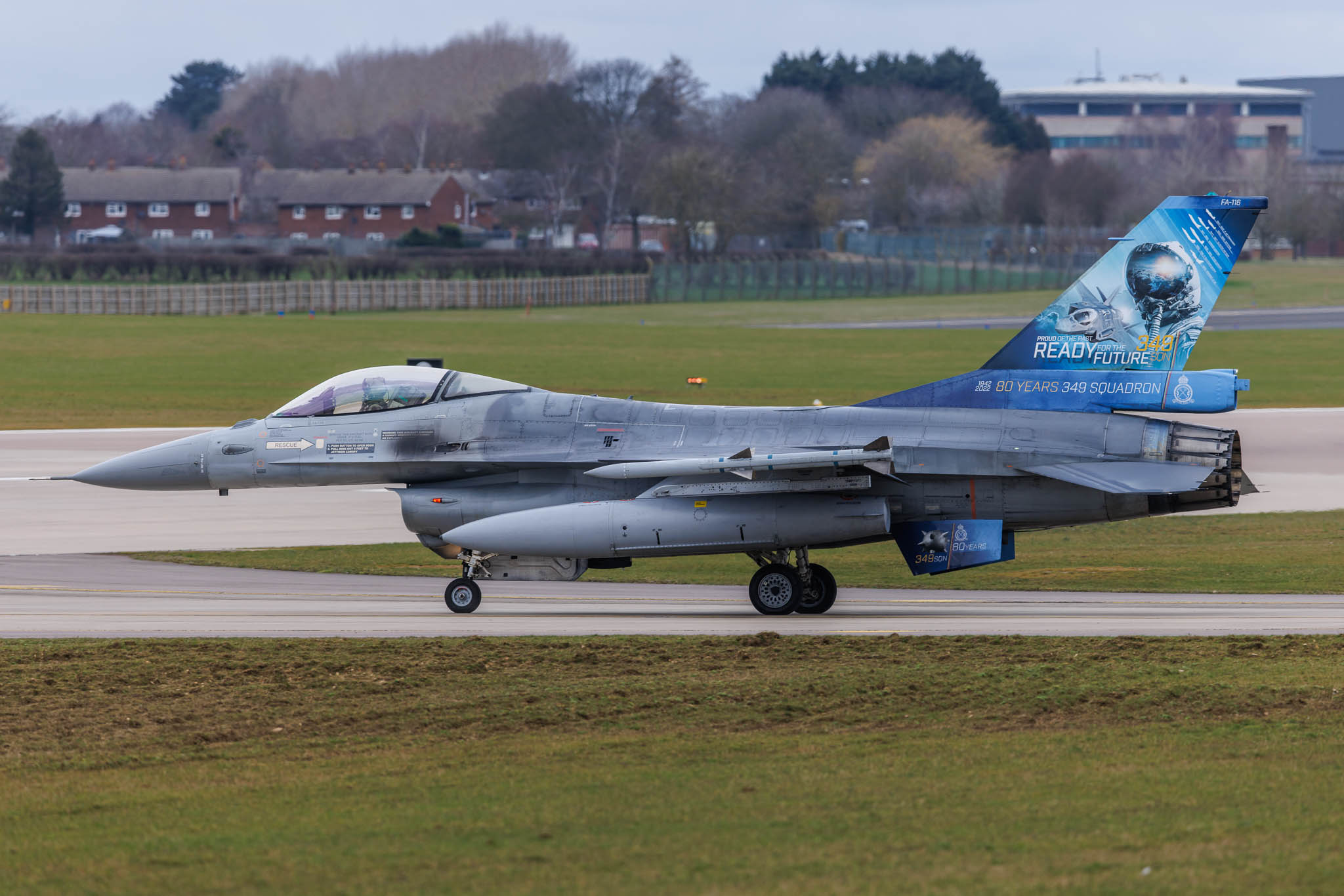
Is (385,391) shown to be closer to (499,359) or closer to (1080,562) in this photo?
(1080,562)

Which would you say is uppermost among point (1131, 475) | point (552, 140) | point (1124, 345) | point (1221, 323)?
point (552, 140)

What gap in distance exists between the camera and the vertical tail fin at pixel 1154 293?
18000 mm

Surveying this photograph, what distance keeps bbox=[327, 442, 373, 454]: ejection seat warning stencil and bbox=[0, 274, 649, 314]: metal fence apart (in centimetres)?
7613

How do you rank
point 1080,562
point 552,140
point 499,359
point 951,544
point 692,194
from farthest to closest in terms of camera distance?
point 552,140
point 692,194
point 499,359
point 1080,562
point 951,544

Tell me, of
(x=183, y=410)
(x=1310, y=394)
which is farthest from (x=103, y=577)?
(x=1310, y=394)

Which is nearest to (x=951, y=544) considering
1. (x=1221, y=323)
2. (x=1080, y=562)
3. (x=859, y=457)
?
(x=859, y=457)

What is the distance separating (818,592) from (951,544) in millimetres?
1720

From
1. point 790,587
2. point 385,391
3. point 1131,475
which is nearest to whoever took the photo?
point 1131,475

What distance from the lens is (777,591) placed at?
18406mm

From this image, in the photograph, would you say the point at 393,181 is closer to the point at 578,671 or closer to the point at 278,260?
the point at 278,260

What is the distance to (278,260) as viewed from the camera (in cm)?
10225

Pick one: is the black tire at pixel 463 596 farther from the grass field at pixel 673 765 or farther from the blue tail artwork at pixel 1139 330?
the blue tail artwork at pixel 1139 330

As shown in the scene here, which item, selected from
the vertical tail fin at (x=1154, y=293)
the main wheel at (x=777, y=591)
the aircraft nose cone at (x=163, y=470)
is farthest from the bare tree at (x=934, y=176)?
the aircraft nose cone at (x=163, y=470)

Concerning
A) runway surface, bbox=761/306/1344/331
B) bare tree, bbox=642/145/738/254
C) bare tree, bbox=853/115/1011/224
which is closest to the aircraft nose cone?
runway surface, bbox=761/306/1344/331
